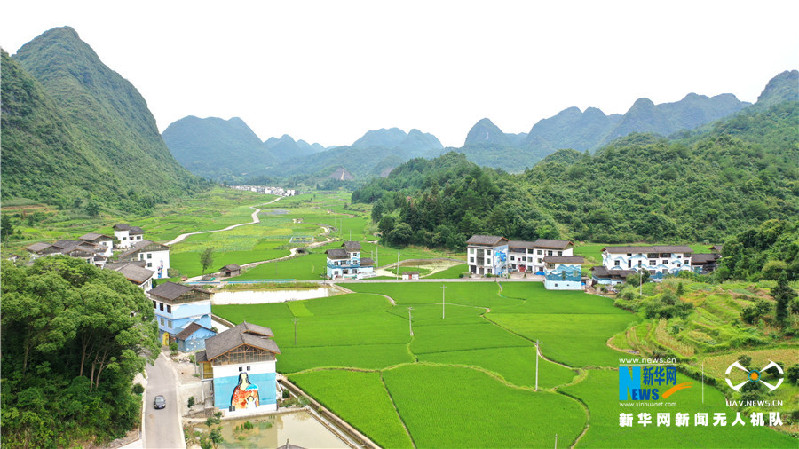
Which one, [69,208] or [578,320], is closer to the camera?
[578,320]

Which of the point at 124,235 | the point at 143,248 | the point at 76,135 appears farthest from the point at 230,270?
the point at 76,135

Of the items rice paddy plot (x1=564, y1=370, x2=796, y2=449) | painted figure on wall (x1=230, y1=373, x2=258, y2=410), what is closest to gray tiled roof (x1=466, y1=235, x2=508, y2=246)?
rice paddy plot (x1=564, y1=370, x2=796, y2=449)

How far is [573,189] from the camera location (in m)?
73.7

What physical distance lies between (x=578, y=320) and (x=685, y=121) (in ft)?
597

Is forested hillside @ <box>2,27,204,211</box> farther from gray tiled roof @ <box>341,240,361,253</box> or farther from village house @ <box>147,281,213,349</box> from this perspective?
village house @ <box>147,281,213,349</box>

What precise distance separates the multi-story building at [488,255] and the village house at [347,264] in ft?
31.1

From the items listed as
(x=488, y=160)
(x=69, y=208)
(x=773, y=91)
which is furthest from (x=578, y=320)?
(x=488, y=160)

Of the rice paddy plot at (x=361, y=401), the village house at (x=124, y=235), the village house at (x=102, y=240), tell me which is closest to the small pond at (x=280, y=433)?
the rice paddy plot at (x=361, y=401)

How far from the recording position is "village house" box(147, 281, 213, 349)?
2588 cm

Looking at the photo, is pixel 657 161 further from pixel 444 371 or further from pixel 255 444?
pixel 255 444

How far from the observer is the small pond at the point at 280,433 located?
1655 cm

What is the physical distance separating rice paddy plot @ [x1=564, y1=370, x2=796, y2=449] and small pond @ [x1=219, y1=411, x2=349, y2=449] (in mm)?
8379

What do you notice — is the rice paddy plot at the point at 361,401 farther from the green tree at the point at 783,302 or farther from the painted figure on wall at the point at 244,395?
the green tree at the point at 783,302

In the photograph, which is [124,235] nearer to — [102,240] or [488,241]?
[102,240]
